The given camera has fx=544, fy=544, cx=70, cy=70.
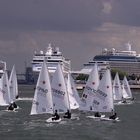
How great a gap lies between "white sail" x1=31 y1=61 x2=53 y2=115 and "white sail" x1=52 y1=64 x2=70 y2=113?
25.2 inches

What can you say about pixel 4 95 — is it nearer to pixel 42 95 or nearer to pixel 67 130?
pixel 42 95

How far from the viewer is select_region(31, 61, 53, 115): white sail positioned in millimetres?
45344

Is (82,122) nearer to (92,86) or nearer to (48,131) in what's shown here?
(92,86)

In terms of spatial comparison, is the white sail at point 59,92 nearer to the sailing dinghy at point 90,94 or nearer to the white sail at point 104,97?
the white sail at point 104,97

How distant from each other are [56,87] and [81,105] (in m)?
6.55

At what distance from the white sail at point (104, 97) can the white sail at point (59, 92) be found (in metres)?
4.20

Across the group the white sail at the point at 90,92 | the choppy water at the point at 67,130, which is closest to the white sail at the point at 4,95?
the choppy water at the point at 67,130

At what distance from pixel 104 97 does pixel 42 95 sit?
6638 mm

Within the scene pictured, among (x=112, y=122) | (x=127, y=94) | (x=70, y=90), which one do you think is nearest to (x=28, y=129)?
(x=112, y=122)

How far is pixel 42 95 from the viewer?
45.6 meters

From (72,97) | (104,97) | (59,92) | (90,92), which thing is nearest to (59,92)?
(59,92)

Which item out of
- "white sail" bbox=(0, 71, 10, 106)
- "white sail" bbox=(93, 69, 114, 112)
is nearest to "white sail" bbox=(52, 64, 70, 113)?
"white sail" bbox=(93, 69, 114, 112)

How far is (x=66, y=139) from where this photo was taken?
36594mm

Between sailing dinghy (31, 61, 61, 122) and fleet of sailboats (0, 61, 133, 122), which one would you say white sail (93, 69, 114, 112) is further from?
sailing dinghy (31, 61, 61, 122)
